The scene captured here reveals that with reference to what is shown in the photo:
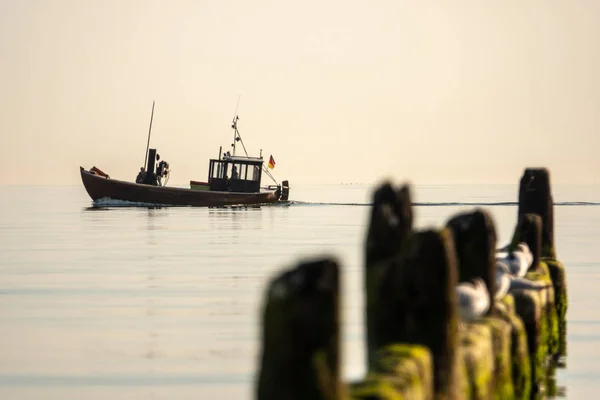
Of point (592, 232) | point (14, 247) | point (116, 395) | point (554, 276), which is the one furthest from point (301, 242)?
point (116, 395)

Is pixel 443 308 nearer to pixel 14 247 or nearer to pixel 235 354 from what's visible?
pixel 235 354

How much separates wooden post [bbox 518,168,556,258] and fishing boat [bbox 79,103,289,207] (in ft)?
201

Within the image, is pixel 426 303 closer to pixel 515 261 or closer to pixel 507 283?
pixel 507 283

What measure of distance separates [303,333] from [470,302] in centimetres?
472

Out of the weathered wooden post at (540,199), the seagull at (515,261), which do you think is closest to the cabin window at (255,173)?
the weathered wooden post at (540,199)

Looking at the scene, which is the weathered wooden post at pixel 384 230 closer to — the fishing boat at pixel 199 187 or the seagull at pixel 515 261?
the seagull at pixel 515 261

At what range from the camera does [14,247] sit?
47.9 metres

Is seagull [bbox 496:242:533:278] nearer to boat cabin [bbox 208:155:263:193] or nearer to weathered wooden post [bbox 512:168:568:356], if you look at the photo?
weathered wooden post [bbox 512:168:568:356]

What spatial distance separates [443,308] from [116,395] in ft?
25.0

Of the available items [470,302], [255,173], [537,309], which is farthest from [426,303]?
[255,173]

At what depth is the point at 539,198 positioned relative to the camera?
822 inches

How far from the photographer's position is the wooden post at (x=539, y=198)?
20844 millimetres

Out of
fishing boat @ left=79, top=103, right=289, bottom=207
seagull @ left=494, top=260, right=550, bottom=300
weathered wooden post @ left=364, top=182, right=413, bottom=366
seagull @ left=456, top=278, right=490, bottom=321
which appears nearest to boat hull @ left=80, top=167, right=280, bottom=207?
fishing boat @ left=79, top=103, right=289, bottom=207

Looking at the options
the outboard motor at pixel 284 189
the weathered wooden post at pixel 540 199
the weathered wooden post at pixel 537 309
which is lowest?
the weathered wooden post at pixel 537 309
